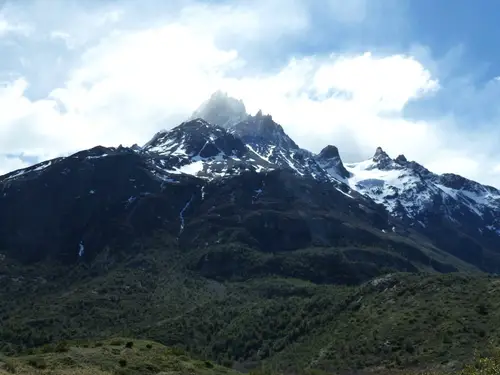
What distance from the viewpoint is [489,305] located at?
419 ft

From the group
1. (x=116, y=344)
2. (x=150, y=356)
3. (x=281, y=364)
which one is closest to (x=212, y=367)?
(x=150, y=356)

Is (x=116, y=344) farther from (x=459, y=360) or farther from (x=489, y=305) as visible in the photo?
(x=489, y=305)

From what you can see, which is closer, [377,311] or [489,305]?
[489,305]

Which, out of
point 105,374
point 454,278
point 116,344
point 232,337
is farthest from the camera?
point 232,337

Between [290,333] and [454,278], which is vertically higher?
[454,278]

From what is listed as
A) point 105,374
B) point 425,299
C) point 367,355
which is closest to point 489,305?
point 425,299

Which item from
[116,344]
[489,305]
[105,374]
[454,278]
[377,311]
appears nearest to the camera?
[105,374]

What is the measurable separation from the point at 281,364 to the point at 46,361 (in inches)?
3585

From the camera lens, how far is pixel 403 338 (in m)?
120

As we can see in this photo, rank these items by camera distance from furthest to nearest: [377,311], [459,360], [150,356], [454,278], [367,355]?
[454,278] < [377,311] < [367,355] < [459,360] < [150,356]

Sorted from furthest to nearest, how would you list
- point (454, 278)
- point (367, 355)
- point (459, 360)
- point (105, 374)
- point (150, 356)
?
point (454, 278), point (367, 355), point (459, 360), point (150, 356), point (105, 374)

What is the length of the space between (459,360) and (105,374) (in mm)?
69630

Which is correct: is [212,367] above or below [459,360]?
above

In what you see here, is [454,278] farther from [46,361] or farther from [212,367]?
[46,361]
